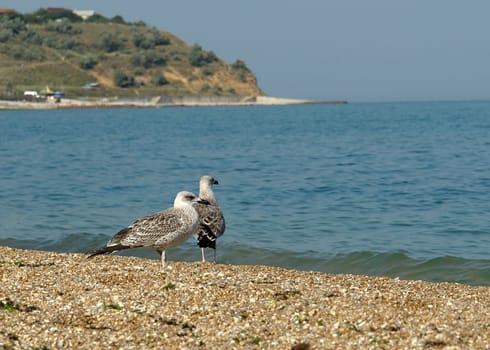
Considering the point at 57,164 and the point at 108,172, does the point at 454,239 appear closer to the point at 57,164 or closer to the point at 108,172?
the point at 108,172

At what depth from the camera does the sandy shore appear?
358 inches

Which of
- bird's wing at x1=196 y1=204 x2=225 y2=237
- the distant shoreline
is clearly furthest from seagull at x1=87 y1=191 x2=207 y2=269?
the distant shoreline

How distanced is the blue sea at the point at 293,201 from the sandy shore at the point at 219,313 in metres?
5.55

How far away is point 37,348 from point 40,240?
12986mm

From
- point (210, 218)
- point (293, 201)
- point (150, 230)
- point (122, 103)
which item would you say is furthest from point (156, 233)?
point (122, 103)

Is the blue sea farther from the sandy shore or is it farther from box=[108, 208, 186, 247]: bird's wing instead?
the sandy shore

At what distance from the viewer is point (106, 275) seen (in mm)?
12789

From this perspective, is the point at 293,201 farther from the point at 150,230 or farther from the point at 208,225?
the point at 150,230

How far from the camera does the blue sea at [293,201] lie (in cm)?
1902

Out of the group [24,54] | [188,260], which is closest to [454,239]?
[188,260]

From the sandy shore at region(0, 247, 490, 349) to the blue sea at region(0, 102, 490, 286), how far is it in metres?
5.55

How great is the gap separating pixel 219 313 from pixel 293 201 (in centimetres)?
1769

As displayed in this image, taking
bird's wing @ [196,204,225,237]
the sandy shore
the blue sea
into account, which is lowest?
A: the blue sea

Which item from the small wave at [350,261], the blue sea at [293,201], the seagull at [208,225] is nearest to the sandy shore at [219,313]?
the seagull at [208,225]
